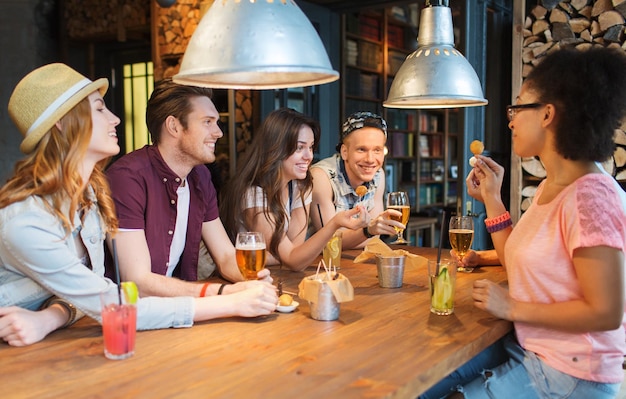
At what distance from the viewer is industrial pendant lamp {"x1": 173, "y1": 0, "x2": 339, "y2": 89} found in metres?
1.41

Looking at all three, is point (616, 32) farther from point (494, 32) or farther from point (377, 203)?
point (377, 203)

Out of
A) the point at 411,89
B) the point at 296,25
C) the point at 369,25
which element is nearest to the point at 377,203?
the point at 411,89

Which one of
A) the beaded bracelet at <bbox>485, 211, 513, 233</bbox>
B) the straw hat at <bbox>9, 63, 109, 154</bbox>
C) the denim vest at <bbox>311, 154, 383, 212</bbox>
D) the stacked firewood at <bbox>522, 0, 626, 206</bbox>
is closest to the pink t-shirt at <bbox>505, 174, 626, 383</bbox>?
the beaded bracelet at <bbox>485, 211, 513, 233</bbox>

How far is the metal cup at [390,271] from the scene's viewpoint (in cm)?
205

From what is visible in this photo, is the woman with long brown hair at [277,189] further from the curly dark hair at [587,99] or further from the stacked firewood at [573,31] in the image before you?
the stacked firewood at [573,31]

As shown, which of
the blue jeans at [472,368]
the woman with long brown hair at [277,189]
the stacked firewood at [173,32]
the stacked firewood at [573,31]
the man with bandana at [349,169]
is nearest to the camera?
the blue jeans at [472,368]

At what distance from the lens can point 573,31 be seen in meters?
4.32

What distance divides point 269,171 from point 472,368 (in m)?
1.28

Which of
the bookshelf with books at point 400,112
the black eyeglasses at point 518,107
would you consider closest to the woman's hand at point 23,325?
the black eyeglasses at point 518,107

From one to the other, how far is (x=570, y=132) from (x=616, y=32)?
3.06 m

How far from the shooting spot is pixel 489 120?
477 centimetres

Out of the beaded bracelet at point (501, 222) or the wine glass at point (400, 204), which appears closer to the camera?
the beaded bracelet at point (501, 222)

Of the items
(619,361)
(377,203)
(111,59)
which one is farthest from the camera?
(111,59)

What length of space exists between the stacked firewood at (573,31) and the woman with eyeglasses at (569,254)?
109 inches
